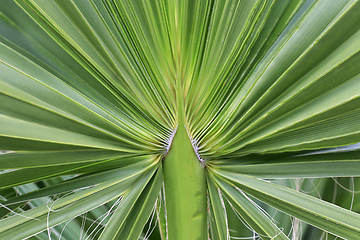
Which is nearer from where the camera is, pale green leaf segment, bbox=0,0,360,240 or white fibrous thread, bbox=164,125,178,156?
pale green leaf segment, bbox=0,0,360,240

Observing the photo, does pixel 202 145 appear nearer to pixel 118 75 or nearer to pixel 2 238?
pixel 118 75

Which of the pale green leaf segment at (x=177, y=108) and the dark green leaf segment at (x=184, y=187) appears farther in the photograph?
the dark green leaf segment at (x=184, y=187)

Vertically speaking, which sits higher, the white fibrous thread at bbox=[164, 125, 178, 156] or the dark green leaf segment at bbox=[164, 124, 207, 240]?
the white fibrous thread at bbox=[164, 125, 178, 156]

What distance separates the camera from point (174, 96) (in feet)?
2.02

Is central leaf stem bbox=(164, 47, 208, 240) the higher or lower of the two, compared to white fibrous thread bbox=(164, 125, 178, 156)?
lower

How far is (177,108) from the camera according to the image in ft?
2.01

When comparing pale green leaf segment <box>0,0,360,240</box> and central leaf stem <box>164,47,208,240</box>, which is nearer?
pale green leaf segment <box>0,0,360,240</box>

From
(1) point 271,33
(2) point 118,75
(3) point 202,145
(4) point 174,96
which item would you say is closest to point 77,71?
(2) point 118,75

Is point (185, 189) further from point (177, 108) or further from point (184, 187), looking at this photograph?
point (177, 108)

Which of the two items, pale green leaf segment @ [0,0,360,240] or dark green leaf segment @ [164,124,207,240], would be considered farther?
dark green leaf segment @ [164,124,207,240]

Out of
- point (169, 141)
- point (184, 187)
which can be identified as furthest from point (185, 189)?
point (169, 141)

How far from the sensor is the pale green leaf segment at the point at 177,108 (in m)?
0.47

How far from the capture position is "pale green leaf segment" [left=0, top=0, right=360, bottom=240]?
0.47 meters

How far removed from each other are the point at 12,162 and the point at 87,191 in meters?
0.15
